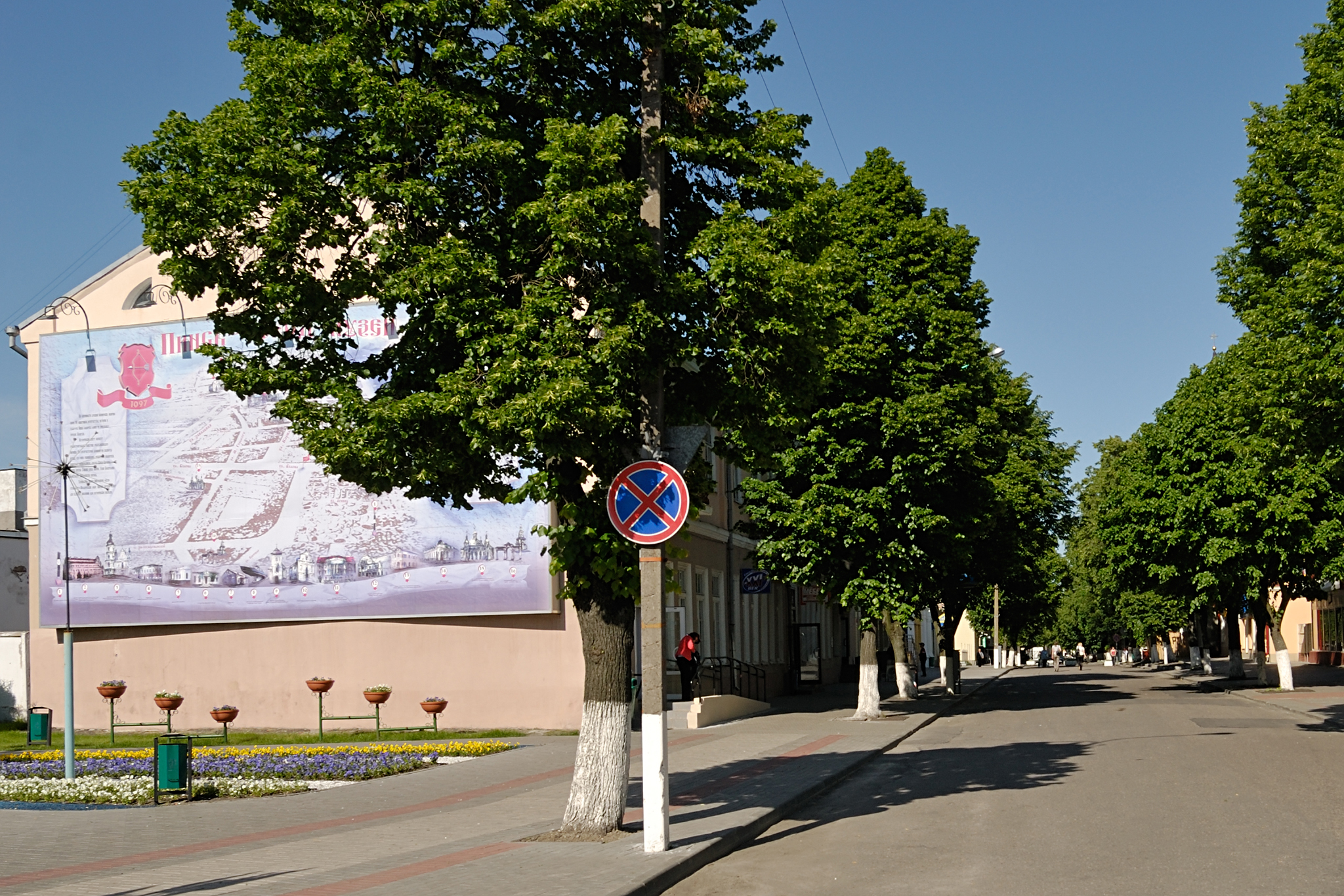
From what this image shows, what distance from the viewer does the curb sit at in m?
9.65

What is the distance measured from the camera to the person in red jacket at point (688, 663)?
2995 centimetres

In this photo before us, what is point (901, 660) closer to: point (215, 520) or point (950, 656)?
point (950, 656)

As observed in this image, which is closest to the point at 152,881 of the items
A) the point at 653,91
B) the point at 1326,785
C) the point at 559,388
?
the point at 559,388

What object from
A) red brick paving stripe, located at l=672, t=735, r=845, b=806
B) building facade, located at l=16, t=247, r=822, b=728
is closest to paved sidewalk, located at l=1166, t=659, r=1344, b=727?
red brick paving stripe, located at l=672, t=735, r=845, b=806

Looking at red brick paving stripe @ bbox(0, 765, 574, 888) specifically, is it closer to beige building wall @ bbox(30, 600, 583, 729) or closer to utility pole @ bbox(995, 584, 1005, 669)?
beige building wall @ bbox(30, 600, 583, 729)

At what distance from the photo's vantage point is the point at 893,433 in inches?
1053

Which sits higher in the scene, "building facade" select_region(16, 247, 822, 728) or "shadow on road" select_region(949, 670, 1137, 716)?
"building facade" select_region(16, 247, 822, 728)

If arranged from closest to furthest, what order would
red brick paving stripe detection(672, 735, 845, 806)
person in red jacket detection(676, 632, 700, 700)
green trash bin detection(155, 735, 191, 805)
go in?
red brick paving stripe detection(672, 735, 845, 806) → green trash bin detection(155, 735, 191, 805) → person in red jacket detection(676, 632, 700, 700)

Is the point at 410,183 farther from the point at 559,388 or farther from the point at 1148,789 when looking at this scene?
the point at 1148,789

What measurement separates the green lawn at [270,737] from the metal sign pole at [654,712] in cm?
1512

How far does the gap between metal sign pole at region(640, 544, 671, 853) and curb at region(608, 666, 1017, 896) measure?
0.36m

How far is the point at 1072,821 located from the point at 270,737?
19.3 meters

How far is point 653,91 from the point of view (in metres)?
12.5

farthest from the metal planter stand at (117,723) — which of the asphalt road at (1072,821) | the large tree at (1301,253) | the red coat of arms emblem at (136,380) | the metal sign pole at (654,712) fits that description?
the large tree at (1301,253)
